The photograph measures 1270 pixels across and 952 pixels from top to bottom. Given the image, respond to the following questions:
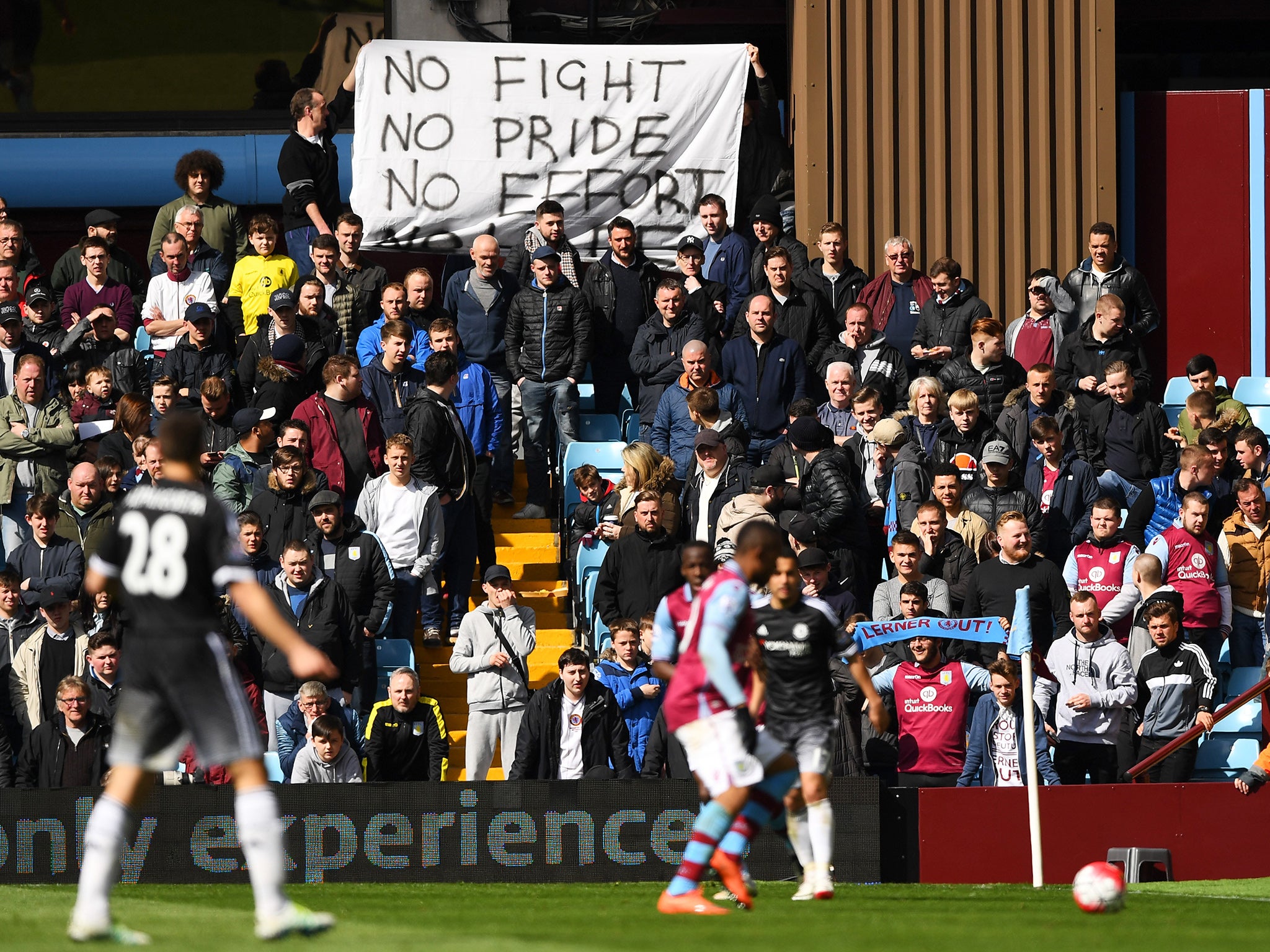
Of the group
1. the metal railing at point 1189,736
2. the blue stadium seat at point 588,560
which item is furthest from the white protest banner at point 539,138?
the metal railing at point 1189,736

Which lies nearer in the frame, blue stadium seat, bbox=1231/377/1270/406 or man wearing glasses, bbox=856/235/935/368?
man wearing glasses, bbox=856/235/935/368

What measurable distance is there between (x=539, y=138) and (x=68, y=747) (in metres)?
7.98

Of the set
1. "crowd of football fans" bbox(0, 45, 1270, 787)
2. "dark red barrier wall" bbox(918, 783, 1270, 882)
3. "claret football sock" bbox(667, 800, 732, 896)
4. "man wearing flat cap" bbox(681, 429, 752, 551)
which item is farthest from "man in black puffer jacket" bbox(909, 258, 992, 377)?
"claret football sock" bbox(667, 800, 732, 896)

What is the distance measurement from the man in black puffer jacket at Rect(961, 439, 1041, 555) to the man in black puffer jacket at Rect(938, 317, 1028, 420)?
3.22 feet

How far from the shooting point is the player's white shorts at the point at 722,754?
856 centimetres

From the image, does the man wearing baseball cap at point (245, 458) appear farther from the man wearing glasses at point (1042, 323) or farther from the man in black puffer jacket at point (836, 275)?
the man wearing glasses at point (1042, 323)

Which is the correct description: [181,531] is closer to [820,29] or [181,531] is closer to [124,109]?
[820,29]

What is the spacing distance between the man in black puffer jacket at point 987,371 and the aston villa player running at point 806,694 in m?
5.74

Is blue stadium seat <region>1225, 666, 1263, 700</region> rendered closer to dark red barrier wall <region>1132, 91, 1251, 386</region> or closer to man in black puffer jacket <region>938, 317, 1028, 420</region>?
man in black puffer jacket <region>938, 317, 1028, 420</region>

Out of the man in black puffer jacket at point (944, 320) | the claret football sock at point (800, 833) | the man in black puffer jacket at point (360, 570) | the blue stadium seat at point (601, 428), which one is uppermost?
the man in black puffer jacket at point (944, 320)

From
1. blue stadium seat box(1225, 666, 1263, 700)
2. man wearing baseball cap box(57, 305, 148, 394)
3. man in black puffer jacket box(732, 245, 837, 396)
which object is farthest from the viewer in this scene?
man in black puffer jacket box(732, 245, 837, 396)

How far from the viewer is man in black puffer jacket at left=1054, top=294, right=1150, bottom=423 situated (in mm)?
15578

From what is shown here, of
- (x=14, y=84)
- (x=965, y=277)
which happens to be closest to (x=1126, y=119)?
(x=965, y=277)

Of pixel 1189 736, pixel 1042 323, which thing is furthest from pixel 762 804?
pixel 1042 323
